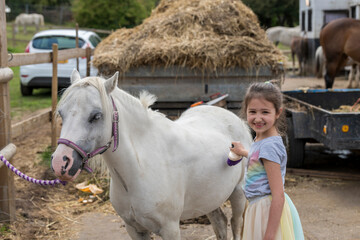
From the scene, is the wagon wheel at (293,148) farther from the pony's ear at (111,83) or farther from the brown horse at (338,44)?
the brown horse at (338,44)

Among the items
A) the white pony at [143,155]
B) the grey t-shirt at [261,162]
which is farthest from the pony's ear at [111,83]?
the grey t-shirt at [261,162]

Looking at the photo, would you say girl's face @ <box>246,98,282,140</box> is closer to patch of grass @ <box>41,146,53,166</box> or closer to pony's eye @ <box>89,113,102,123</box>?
pony's eye @ <box>89,113,102,123</box>

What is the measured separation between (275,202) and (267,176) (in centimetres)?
13

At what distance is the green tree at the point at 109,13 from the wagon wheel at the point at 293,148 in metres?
17.2

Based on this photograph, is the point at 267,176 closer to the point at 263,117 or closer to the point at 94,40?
the point at 263,117

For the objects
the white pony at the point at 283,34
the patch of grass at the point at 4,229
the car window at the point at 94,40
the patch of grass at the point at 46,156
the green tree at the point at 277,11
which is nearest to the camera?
the patch of grass at the point at 4,229

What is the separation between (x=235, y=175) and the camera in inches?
120

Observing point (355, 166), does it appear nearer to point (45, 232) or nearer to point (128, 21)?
point (45, 232)

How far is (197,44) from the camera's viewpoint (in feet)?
17.7

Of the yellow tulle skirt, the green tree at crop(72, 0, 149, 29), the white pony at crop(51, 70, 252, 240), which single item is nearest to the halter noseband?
the white pony at crop(51, 70, 252, 240)

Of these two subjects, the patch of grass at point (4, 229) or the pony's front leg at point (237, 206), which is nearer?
the pony's front leg at point (237, 206)

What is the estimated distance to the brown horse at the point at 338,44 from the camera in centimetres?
1016

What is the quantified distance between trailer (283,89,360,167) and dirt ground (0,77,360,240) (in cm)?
48

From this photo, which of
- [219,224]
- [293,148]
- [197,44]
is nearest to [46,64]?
[197,44]
